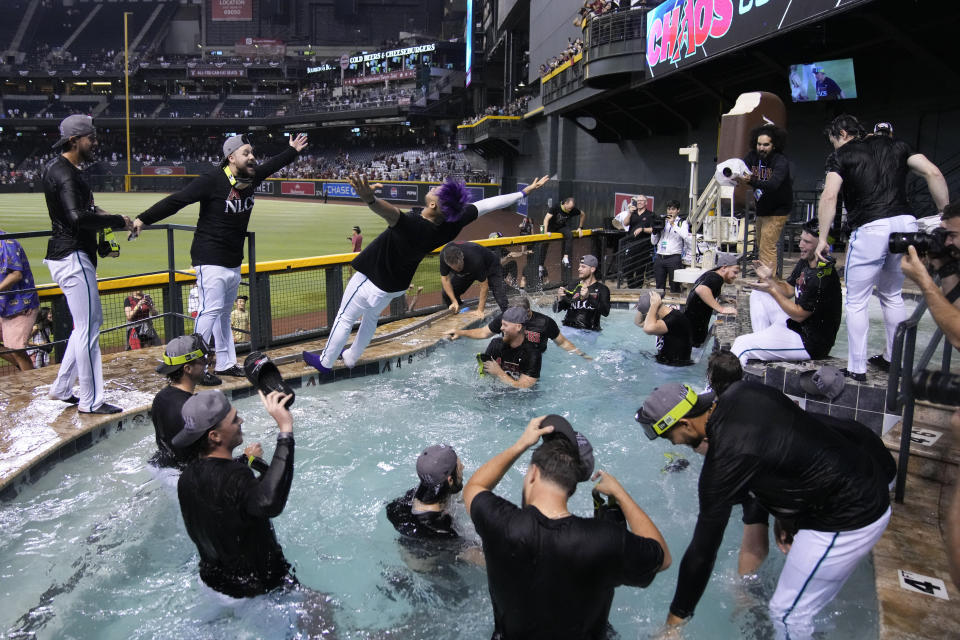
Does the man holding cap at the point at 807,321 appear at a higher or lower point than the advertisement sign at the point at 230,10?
lower

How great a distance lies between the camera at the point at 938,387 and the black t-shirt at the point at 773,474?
0.63 m

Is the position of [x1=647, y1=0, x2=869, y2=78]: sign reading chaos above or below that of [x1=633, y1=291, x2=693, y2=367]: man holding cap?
above

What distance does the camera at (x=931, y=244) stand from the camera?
315 centimetres

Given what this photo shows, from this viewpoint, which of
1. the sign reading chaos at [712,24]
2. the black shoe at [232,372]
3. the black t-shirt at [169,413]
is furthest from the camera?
the sign reading chaos at [712,24]

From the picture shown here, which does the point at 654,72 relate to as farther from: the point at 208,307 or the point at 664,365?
the point at 208,307

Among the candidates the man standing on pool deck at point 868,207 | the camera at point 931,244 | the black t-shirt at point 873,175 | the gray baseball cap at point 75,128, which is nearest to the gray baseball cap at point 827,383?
the man standing on pool deck at point 868,207

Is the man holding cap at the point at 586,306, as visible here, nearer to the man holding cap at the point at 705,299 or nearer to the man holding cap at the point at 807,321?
the man holding cap at the point at 705,299

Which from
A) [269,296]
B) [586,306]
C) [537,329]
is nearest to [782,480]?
[537,329]

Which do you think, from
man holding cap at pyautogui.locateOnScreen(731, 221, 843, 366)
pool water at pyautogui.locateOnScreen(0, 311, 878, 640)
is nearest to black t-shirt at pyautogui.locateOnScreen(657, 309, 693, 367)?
pool water at pyautogui.locateOnScreen(0, 311, 878, 640)

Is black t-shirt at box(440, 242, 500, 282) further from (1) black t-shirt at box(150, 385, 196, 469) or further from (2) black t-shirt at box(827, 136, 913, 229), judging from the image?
(1) black t-shirt at box(150, 385, 196, 469)

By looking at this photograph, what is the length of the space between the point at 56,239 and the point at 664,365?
5991 mm

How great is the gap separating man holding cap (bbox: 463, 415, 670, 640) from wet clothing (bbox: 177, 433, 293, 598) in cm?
86

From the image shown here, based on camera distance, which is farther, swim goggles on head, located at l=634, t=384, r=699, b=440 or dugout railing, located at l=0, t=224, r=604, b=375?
dugout railing, located at l=0, t=224, r=604, b=375

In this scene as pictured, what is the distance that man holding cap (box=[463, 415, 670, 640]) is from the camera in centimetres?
240
